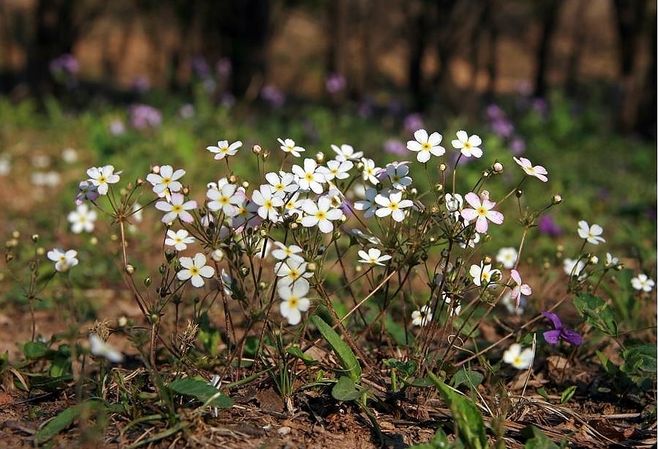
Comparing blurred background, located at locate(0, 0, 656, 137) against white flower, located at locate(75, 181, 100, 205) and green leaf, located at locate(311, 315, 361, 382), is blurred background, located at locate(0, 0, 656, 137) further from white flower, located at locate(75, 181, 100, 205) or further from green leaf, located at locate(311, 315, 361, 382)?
green leaf, located at locate(311, 315, 361, 382)

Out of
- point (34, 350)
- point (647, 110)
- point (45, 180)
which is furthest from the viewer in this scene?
point (647, 110)

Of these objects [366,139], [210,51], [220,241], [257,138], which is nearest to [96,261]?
[220,241]

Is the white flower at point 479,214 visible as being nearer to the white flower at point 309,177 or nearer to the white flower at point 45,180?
the white flower at point 309,177

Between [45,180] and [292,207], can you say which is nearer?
[292,207]

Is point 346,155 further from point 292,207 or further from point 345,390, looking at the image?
point 345,390

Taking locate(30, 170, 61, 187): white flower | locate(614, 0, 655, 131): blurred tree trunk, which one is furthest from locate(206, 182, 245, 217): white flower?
locate(614, 0, 655, 131): blurred tree trunk

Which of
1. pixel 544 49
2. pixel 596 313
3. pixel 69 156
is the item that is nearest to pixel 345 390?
pixel 596 313
